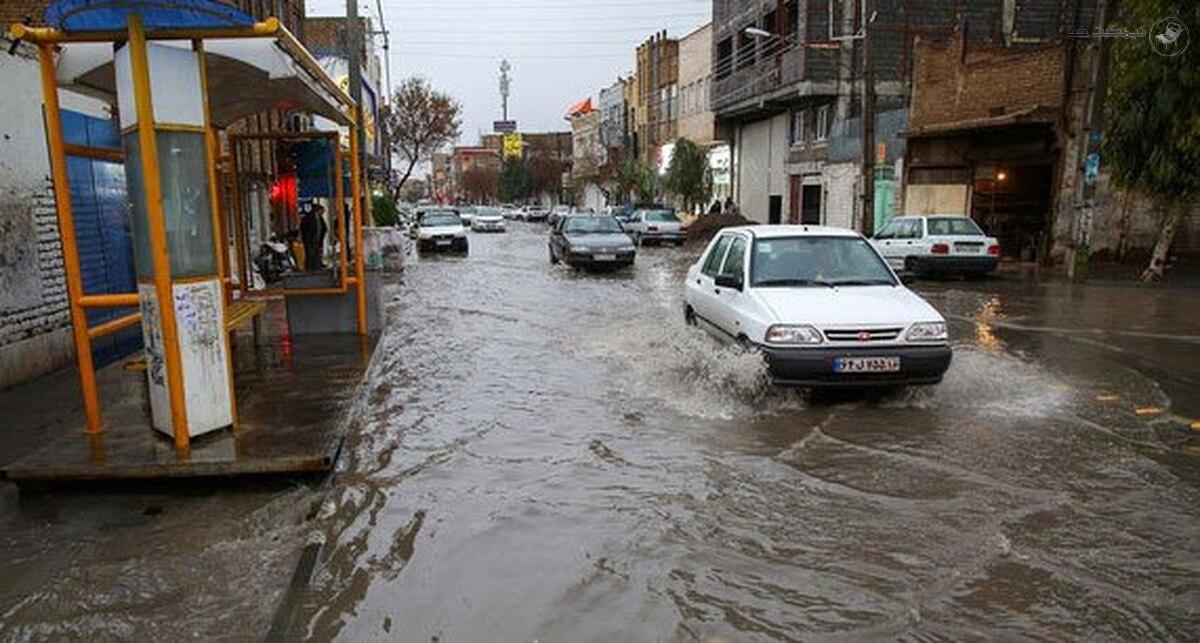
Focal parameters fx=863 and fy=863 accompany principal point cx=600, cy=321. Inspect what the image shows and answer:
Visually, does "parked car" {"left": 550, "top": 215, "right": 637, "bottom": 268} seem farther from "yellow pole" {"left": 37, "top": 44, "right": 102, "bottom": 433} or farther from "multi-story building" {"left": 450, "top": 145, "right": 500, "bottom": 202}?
"multi-story building" {"left": 450, "top": 145, "right": 500, "bottom": 202}

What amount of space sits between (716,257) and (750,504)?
5036 millimetres

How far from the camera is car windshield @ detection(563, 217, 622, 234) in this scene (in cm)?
2316

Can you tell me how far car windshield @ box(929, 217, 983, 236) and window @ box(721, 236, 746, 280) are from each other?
11738 millimetres

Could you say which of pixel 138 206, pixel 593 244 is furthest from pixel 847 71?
pixel 138 206

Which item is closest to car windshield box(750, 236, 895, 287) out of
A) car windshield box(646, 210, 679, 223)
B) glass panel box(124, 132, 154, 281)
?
glass panel box(124, 132, 154, 281)

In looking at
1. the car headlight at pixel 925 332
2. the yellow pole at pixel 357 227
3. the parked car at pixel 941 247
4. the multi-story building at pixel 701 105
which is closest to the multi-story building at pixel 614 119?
the multi-story building at pixel 701 105

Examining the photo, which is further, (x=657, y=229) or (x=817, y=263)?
(x=657, y=229)

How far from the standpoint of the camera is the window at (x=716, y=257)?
9.88 meters

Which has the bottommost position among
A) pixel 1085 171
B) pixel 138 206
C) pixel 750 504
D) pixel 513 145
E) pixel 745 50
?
pixel 750 504

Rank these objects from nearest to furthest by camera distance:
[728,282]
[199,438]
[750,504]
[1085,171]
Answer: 1. [750,504]
2. [199,438]
3. [728,282]
4. [1085,171]

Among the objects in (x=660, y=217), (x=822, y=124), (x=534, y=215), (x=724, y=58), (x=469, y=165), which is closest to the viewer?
(x=822, y=124)

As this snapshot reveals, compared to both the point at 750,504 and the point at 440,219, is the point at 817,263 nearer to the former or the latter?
the point at 750,504

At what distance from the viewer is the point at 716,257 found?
10.1m

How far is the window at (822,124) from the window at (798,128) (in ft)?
2.93
